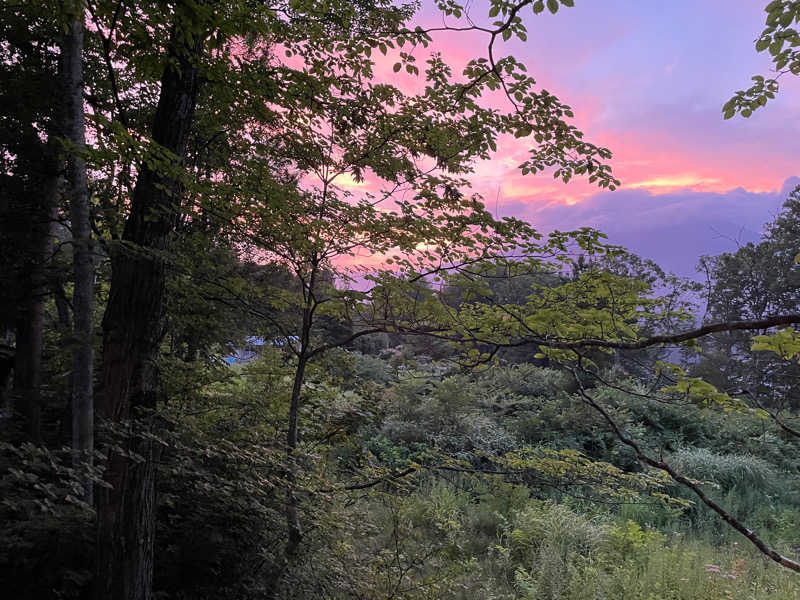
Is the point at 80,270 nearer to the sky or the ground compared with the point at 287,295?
nearer to the sky

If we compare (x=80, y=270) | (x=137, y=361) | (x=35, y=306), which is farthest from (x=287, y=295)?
(x=35, y=306)

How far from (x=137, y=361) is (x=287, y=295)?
1479 millimetres

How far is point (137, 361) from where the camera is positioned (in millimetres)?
2887

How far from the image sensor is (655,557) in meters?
5.28

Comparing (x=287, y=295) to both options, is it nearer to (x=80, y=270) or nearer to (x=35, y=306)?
(x=80, y=270)

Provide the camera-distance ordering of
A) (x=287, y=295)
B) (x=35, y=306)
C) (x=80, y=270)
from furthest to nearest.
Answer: (x=35, y=306) < (x=287, y=295) < (x=80, y=270)

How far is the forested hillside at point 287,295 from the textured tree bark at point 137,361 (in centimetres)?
1

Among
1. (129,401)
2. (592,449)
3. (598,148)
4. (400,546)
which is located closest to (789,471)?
(592,449)

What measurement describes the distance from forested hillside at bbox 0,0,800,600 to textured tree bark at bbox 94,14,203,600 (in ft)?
0.05

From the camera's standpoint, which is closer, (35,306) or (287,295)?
(287,295)

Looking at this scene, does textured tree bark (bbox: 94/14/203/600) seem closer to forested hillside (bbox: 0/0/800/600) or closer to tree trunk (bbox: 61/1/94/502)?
forested hillside (bbox: 0/0/800/600)

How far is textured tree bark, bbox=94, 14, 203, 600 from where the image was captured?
2.80 metres

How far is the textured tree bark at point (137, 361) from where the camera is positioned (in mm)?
2804

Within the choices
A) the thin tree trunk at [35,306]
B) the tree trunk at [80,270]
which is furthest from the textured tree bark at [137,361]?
the thin tree trunk at [35,306]
